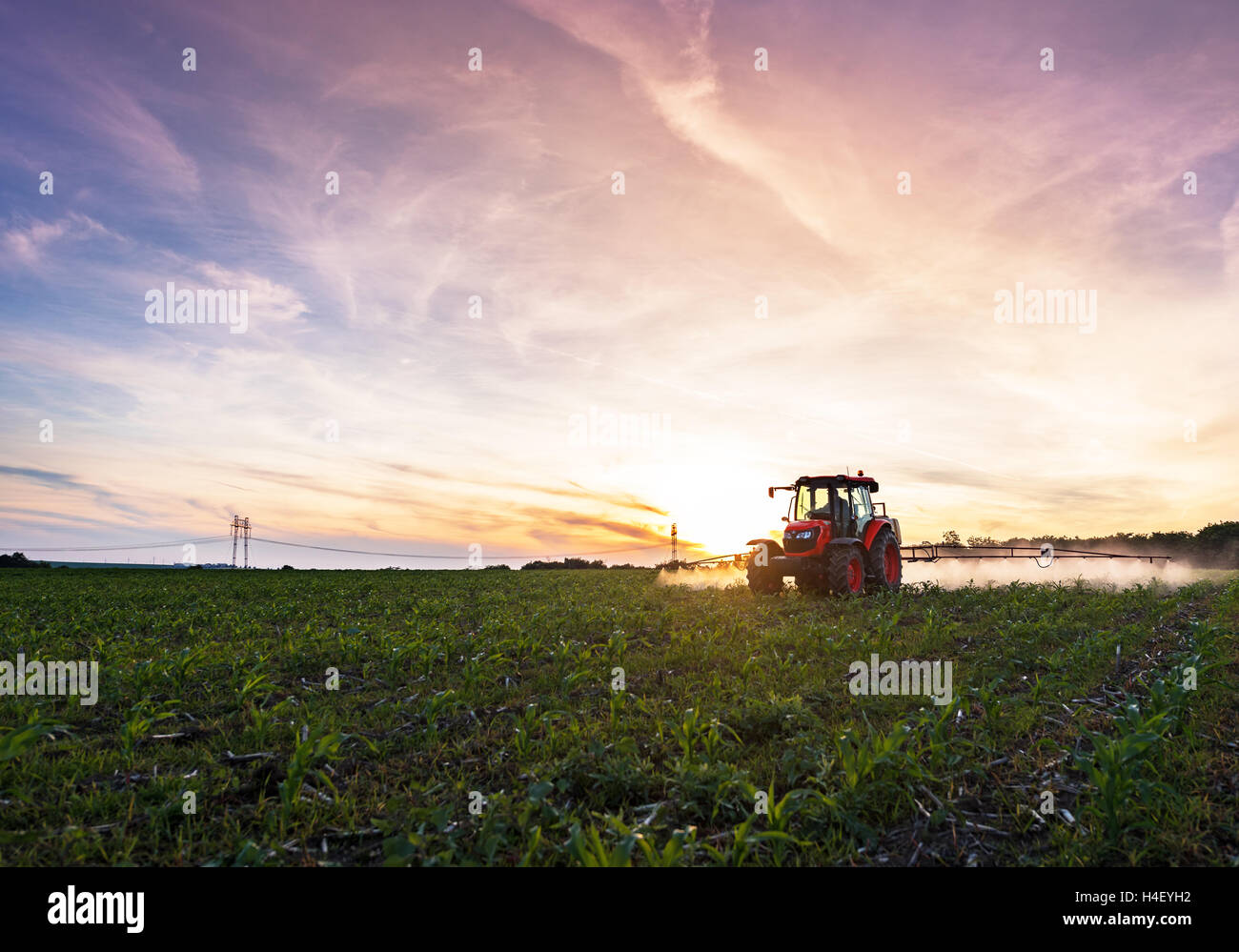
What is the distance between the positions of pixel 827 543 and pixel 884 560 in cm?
393

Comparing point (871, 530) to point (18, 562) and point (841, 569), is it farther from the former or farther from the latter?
point (18, 562)

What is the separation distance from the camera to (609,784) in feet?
19.0

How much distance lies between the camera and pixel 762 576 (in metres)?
19.2

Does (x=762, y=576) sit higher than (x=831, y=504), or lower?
lower

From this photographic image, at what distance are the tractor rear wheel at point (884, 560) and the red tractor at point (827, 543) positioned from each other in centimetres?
3

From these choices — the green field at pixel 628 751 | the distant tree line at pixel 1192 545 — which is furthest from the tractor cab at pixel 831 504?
the distant tree line at pixel 1192 545

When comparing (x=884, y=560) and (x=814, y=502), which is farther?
(x=884, y=560)

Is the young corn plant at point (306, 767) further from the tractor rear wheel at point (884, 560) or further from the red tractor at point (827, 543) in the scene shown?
the tractor rear wheel at point (884, 560)

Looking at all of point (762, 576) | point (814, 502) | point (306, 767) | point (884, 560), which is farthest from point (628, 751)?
point (884, 560)

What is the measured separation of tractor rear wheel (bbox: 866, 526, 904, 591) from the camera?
1970 centimetres

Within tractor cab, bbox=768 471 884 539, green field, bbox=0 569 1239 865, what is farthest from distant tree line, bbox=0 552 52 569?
tractor cab, bbox=768 471 884 539
